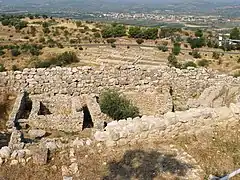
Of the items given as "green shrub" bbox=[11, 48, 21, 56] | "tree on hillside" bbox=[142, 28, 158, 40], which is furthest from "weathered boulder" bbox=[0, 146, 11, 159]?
"tree on hillside" bbox=[142, 28, 158, 40]

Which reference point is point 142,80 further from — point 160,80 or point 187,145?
point 187,145

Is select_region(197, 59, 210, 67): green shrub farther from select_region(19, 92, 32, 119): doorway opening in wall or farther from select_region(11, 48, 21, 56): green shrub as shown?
select_region(19, 92, 32, 119): doorway opening in wall

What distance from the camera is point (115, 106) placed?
536 inches

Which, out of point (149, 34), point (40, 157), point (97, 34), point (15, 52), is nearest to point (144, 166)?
point (40, 157)

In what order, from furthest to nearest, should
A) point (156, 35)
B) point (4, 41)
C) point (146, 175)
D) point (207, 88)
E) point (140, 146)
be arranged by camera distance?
1. point (156, 35)
2. point (4, 41)
3. point (207, 88)
4. point (140, 146)
5. point (146, 175)

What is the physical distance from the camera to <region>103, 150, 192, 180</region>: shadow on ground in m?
7.43

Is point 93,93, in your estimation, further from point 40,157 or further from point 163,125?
point 40,157

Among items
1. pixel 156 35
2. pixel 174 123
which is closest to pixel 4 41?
→ pixel 156 35

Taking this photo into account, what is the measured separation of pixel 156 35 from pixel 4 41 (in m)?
19.5

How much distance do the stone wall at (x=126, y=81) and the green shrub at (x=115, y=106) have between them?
0.76 m

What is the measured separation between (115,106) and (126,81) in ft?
5.29

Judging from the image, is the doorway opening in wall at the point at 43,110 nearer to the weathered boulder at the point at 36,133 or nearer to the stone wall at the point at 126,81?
the stone wall at the point at 126,81

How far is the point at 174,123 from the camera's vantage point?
8.84m

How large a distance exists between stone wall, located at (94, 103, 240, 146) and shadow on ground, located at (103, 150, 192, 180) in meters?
0.45
